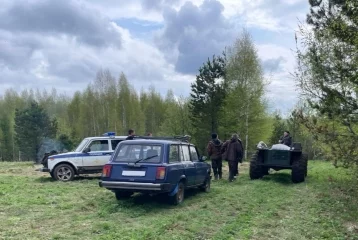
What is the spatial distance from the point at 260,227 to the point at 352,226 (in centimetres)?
201

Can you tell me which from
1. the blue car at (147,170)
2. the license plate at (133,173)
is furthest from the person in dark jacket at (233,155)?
the license plate at (133,173)

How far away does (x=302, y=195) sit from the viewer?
12.1 meters

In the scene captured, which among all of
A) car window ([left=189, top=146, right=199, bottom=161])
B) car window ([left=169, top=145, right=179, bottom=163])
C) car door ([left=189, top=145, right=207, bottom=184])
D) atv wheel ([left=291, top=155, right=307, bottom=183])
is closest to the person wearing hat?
atv wheel ([left=291, top=155, right=307, bottom=183])

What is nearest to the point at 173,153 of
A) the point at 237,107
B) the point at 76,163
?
the point at 76,163

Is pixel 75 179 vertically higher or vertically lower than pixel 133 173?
lower

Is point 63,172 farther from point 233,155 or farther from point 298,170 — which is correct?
point 298,170

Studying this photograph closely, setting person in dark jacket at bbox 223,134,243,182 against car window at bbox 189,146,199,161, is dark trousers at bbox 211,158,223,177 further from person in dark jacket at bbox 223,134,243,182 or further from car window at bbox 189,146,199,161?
car window at bbox 189,146,199,161

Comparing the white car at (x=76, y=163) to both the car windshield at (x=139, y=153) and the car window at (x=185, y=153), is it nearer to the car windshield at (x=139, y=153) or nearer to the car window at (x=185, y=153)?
the car window at (x=185, y=153)

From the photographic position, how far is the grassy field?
719 centimetres

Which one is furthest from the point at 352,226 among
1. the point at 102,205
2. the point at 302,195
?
the point at 102,205

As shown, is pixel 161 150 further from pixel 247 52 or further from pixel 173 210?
pixel 247 52

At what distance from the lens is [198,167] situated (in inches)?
460

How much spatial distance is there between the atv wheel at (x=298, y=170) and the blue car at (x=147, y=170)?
5.68 m

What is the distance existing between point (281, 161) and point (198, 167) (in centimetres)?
459
